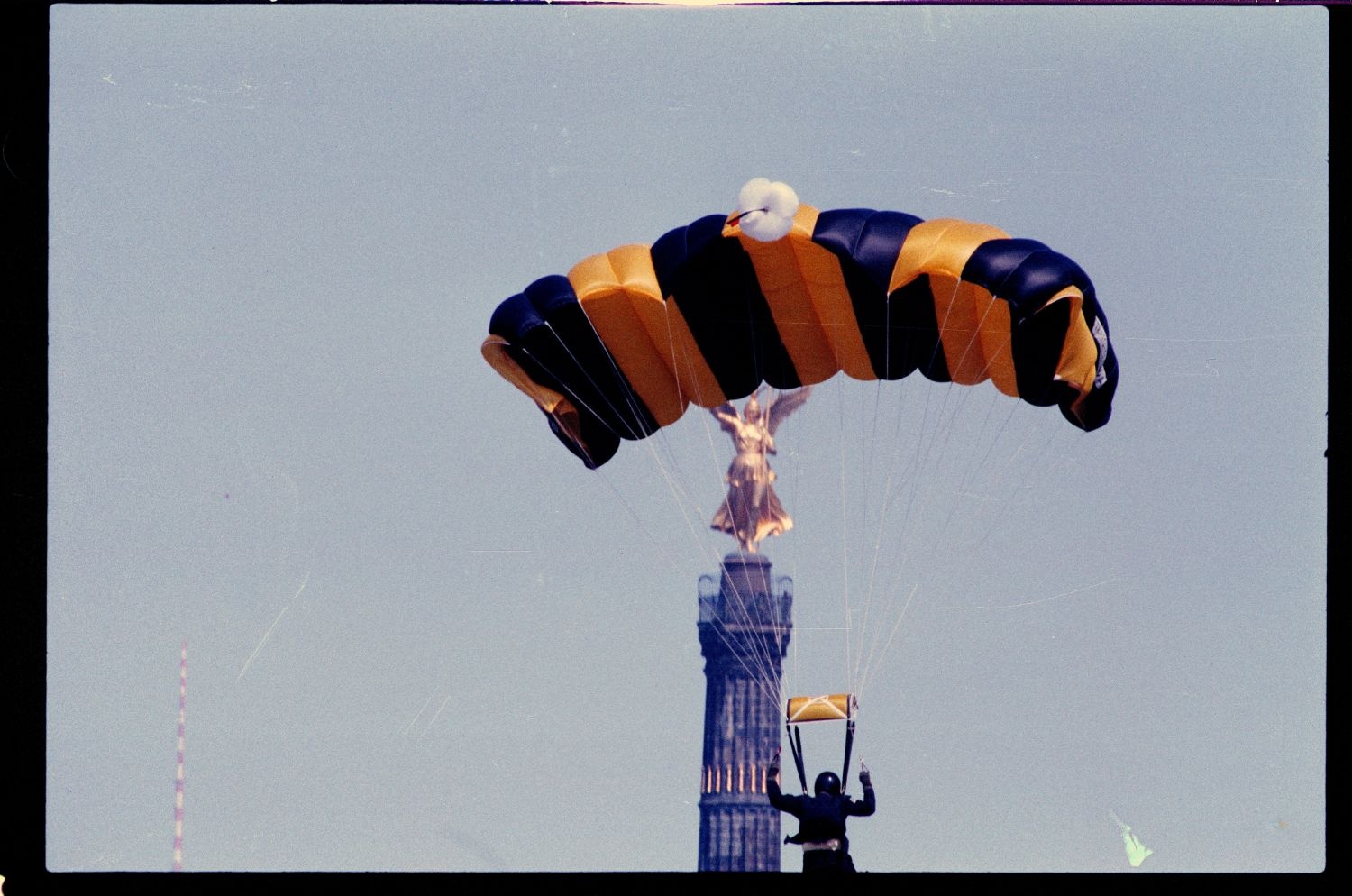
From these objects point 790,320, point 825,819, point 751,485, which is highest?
point 751,485

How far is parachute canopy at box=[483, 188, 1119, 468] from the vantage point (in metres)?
20.4

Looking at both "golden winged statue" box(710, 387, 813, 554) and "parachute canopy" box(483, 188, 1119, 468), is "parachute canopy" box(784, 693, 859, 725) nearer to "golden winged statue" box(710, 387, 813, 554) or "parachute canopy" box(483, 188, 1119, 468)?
"parachute canopy" box(483, 188, 1119, 468)

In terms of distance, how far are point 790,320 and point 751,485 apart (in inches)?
2774

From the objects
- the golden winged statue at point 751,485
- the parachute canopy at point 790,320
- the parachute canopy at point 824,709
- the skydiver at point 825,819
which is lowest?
the skydiver at point 825,819

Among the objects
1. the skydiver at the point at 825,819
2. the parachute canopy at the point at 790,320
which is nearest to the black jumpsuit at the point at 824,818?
the skydiver at the point at 825,819

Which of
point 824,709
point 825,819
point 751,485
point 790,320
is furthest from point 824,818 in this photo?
point 751,485

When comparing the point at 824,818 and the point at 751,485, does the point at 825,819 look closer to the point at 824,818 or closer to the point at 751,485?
the point at 824,818

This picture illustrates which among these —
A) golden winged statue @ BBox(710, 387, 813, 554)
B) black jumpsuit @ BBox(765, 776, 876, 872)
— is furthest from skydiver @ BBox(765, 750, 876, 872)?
golden winged statue @ BBox(710, 387, 813, 554)

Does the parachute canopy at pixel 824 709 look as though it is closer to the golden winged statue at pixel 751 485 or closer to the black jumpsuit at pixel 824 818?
the black jumpsuit at pixel 824 818

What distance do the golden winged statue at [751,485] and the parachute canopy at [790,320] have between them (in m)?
67.1

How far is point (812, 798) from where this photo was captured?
18.6 m

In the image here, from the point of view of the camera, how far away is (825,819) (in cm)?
1850

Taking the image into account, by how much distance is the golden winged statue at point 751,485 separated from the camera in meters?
90.4

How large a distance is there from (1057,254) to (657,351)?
12.6ft
